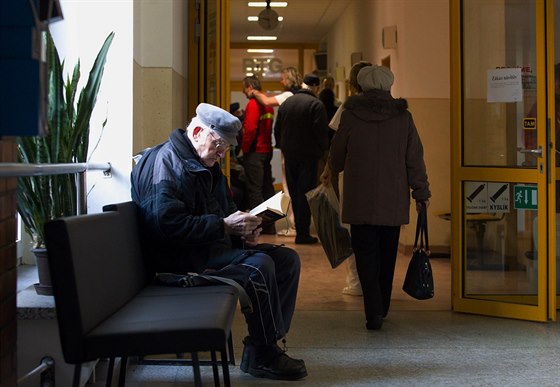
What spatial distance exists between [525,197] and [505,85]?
662mm

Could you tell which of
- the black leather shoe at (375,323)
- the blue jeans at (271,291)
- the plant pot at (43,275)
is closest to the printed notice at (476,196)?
the black leather shoe at (375,323)

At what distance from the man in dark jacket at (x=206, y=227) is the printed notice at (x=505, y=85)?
215 cm

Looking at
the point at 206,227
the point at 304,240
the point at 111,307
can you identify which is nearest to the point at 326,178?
the point at 206,227

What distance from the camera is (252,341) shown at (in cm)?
384

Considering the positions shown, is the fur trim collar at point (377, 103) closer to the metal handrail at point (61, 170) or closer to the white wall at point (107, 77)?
the white wall at point (107, 77)

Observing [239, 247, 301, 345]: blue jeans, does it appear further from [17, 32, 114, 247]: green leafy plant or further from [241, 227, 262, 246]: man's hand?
[17, 32, 114, 247]: green leafy plant

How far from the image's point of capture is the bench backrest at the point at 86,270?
2628mm

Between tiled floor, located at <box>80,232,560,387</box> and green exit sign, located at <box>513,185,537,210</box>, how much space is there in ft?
2.16

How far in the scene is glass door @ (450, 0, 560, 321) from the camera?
5.22 metres

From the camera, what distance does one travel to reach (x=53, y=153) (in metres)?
3.51

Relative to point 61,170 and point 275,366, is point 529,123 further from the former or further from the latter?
point 61,170

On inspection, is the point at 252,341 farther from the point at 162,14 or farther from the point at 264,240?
the point at 264,240

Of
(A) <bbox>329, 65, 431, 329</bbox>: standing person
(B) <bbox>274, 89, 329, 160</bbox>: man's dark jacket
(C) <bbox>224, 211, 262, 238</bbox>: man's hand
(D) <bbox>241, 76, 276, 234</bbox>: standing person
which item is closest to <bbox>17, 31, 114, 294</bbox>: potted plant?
(C) <bbox>224, 211, 262, 238</bbox>: man's hand

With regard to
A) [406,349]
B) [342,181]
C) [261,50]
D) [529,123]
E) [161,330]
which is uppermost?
[261,50]
